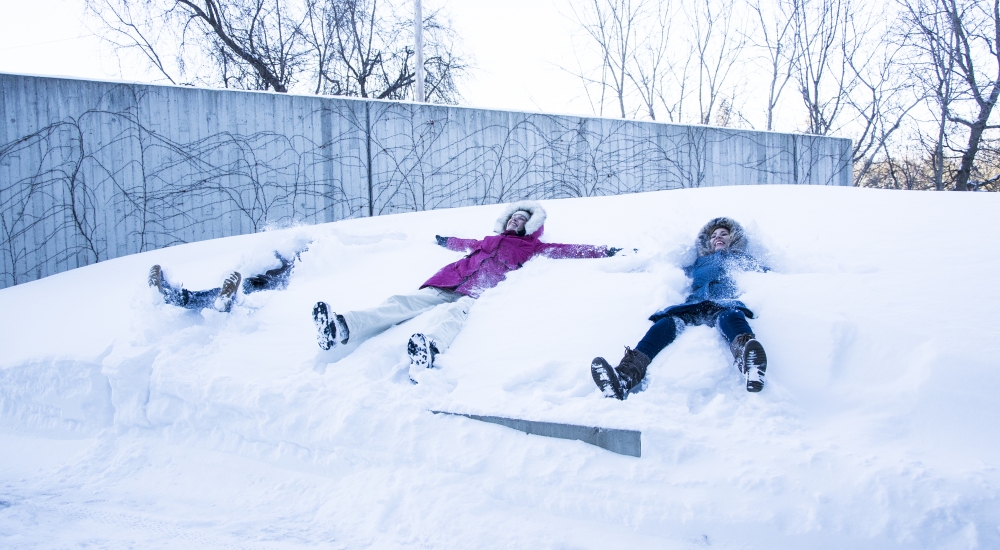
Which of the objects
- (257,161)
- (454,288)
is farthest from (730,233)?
(257,161)

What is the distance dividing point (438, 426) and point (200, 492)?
1.00 m

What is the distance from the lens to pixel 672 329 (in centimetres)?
269

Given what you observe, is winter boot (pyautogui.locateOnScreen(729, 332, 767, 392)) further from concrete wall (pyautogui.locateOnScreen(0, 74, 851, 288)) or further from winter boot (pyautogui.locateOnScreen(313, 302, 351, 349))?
concrete wall (pyautogui.locateOnScreen(0, 74, 851, 288))

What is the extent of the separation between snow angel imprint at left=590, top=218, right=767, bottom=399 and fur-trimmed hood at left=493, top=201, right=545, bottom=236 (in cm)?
127

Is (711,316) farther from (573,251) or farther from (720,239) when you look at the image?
(573,251)

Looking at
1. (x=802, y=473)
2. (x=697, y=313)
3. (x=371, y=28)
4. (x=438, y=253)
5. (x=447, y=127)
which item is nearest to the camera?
(x=802, y=473)

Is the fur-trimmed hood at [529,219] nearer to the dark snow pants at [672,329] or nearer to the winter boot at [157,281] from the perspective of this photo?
the dark snow pants at [672,329]

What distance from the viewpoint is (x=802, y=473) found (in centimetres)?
180

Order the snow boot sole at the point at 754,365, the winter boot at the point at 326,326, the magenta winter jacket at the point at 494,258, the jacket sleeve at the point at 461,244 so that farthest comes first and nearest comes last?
the jacket sleeve at the point at 461,244 → the magenta winter jacket at the point at 494,258 → the winter boot at the point at 326,326 → the snow boot sole at the point at 754,365

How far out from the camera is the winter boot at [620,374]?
2.28 metres

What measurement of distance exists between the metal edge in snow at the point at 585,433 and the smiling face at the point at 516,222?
2181 mm

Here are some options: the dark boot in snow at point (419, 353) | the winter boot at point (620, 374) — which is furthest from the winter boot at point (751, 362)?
the dark boot in snow at point (419, 353)

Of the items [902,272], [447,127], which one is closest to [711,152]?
[447,127]

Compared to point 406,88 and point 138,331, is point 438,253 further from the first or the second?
point 406,88
